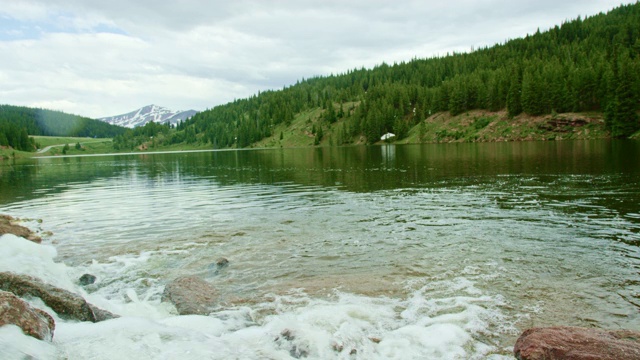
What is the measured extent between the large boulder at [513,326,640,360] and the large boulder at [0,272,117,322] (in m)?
11.2

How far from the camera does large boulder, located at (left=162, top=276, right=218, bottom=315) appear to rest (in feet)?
39.5

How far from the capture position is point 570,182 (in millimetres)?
34469

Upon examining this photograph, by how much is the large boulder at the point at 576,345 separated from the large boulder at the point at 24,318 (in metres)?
10.6

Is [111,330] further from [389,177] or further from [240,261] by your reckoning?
[389,177]

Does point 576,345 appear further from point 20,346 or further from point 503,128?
point 503,128

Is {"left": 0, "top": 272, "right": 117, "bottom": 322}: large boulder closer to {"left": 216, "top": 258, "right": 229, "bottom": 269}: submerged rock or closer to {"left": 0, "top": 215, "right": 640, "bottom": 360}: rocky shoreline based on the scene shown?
{"left": 0, "top": 215, "right": 640, "bottom": 360}: rocky shoreline

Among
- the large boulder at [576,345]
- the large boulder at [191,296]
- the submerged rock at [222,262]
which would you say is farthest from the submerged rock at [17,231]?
the large boulder at [576,345]

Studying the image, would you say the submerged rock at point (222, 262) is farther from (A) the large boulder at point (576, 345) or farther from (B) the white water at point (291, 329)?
(A) the large boulder at point (576, 345)

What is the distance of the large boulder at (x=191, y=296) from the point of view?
12055mm

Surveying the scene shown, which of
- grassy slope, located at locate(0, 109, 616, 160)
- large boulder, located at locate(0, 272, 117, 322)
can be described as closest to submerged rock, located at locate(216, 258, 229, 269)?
large boulder, located at locate(0, 272, 117, 322)

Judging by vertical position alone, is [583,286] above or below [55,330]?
below

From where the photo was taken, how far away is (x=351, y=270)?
15.2 m

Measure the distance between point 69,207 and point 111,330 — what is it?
103 ft

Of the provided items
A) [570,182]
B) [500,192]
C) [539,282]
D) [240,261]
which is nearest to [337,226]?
[240,261]
